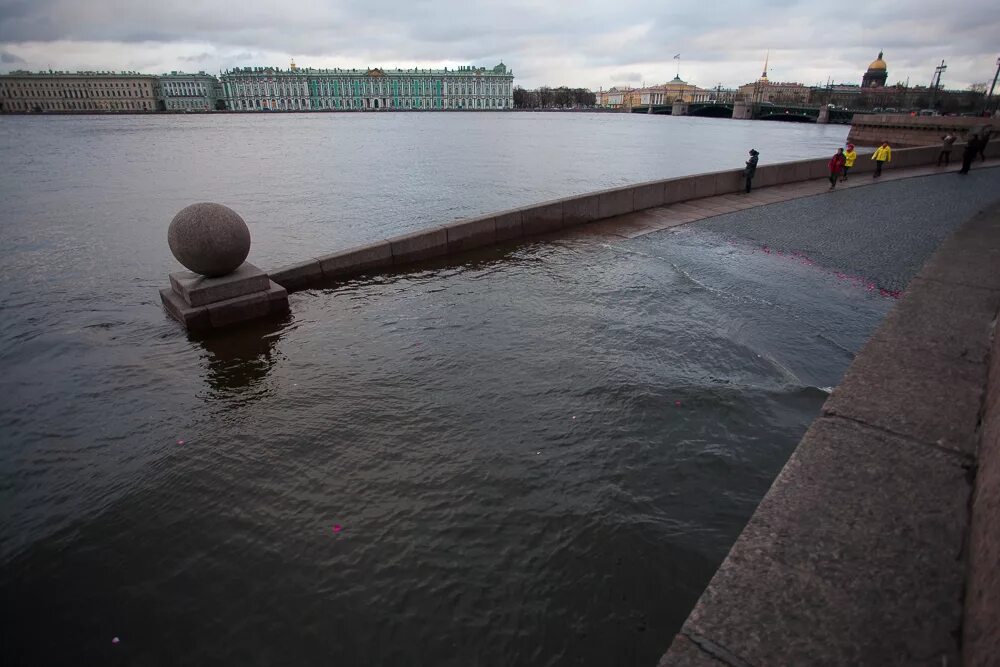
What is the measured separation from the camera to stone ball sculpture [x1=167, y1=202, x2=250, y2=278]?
6.67 m

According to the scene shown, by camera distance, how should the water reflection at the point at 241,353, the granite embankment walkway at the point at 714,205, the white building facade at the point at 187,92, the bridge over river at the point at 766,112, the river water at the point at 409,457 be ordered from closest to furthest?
the river water at the point at 409,457 → the water reflection at the point at 241,353 → the granite embankment walkway at the point at 714,205 → the bridge over river at the point at 766,112 → the white building facade at the point at 187,92

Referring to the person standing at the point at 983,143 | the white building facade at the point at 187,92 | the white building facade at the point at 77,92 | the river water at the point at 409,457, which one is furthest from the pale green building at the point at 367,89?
the river water at the point at 409,457

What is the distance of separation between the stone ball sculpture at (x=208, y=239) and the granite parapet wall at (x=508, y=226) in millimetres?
960

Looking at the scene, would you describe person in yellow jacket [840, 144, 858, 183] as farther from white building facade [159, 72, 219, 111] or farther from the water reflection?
white building facade [159, 72, 219, 111]

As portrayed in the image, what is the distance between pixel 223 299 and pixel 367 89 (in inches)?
8118

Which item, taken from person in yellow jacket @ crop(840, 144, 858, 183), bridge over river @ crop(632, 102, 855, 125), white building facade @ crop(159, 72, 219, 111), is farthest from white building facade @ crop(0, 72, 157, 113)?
person in yellow jacket @ crop(840, 144, 858, 183)

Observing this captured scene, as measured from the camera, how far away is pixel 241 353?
6.17 meters

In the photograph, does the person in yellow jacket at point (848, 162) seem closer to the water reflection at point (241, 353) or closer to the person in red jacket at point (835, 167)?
the person in red jacket at point (835, 167)

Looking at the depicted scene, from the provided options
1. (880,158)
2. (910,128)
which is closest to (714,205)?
(880,158)

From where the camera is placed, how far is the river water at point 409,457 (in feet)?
9.55

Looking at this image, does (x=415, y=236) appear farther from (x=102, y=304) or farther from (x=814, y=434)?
(x=814, y=434)

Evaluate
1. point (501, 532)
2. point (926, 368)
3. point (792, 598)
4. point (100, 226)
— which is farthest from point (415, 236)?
point (100, 226)

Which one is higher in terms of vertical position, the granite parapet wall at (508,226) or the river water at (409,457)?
the granite parapet wall at (508,226)

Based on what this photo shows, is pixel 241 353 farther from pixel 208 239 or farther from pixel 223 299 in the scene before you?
pixel 208 239
